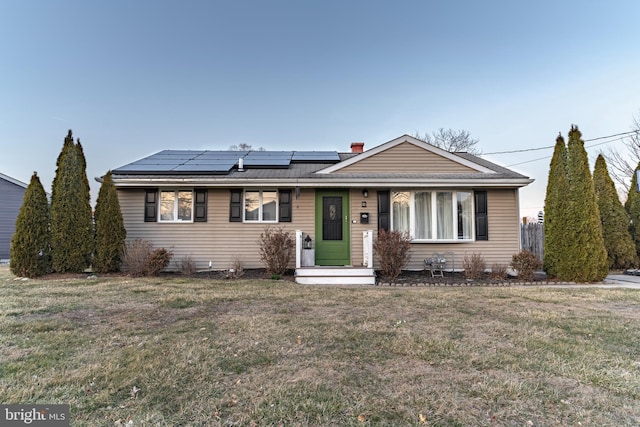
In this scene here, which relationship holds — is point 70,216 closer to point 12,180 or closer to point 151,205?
point 151,205

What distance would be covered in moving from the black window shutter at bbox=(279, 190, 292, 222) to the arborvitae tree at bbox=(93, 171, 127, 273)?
4.49m

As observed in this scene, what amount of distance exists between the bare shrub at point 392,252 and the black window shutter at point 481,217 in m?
2.61

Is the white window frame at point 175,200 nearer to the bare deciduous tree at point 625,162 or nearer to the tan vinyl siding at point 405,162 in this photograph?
the tan vinyl siding at point 405,162

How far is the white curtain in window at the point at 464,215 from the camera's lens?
374 inches

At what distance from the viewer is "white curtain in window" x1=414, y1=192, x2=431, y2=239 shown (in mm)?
9484

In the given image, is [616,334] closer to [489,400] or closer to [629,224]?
[489,400]

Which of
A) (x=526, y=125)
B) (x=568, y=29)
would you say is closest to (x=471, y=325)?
(x=568, y=29)

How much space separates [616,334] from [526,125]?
1585 centimetres

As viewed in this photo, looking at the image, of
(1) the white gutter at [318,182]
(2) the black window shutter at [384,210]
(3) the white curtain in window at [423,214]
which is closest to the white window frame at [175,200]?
(1) the white gutter at [318,182]

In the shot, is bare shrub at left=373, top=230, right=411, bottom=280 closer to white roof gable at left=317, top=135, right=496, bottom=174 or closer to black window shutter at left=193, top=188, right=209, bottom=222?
white roof gable at left=317, top=135, right=496, bottom=174

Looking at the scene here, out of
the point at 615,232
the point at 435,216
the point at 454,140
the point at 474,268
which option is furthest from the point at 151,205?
the point at 454,140

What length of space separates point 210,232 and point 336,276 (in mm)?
4076

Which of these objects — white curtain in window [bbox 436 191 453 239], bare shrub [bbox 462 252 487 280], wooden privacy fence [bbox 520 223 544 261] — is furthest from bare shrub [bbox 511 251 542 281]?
wooden privacy fence [bbox 520 223 544 261]

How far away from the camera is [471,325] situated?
14.0 ft
